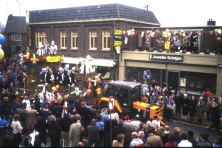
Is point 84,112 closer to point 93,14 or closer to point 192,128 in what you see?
point 192,128

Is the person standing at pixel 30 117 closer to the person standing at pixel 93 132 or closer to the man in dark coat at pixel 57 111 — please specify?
the man in dark coat at pixel 57 111

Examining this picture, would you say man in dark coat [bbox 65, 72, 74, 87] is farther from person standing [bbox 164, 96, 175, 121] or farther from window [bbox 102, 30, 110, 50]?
window [bbox 102, 30, 110, 50]

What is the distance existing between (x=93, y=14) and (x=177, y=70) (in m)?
10.3

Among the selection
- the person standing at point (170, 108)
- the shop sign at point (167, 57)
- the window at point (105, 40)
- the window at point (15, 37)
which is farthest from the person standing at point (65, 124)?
the window at point (15, 37)

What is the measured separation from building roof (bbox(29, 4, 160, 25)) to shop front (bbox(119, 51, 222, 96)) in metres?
4.09

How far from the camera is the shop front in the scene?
62.1ft

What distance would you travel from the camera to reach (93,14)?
2544 centimetres

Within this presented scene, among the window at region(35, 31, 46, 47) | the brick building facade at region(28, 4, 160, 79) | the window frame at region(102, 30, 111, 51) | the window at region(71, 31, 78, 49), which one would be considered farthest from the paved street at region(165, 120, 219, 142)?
the window at region(35, 31, 46, 47)

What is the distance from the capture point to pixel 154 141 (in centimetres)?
766

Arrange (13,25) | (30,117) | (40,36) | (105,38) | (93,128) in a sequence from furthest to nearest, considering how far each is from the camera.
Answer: (13,25) < (40,36) < (105,38) < (30,117) < (93,128)

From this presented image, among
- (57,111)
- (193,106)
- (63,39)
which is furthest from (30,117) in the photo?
(63,39)

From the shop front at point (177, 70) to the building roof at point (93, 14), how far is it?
409 centimetres

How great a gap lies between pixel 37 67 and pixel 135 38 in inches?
376

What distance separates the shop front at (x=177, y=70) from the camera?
1892cm
